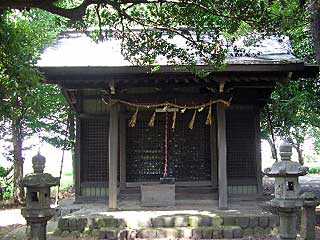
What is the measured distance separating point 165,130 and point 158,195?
82.6 inches

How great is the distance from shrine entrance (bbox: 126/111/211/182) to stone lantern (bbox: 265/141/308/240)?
5377 millimetres

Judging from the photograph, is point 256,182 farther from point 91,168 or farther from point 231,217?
point 91,168

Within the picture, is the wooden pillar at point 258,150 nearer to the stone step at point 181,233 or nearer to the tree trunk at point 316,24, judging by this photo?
the stone step at point 181,233

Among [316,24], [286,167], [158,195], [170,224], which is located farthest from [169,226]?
[316,24]

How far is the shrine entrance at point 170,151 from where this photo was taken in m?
12.9

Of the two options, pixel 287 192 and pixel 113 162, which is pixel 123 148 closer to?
pixel 113 162

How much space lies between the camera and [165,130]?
1287 centimetres

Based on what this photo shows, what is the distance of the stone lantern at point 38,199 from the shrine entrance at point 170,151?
5.62m

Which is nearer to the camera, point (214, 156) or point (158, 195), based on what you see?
point (158, 195)

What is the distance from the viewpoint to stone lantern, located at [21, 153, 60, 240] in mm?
7250

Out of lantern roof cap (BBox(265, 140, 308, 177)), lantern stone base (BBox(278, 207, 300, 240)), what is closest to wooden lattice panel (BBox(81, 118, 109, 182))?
lantern roof cap (BBox(265, 140, 308, 177))

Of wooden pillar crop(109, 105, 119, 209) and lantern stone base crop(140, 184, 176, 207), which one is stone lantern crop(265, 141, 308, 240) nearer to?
lantern stone base crop(140, 184, 176, 207)

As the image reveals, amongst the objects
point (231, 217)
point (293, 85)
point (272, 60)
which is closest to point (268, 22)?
point (272, 60)

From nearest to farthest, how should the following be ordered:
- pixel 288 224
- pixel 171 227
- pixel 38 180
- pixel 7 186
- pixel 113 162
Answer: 1. pixel 38 180
2. pixel 288 224
3. pixel 171 227
4. pixel 113 162
5. pixel 7 186
